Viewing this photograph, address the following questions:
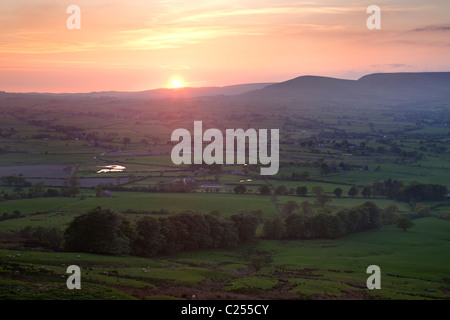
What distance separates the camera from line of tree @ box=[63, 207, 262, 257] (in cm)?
3694

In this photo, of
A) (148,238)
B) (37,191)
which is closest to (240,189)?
(37,191)

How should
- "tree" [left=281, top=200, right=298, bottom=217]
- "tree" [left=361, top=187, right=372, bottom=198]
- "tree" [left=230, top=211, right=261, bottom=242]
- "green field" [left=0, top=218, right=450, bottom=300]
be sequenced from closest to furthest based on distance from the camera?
1. "green field" [left=0, top=218, right=450, bottom=300]
2. "tree" [left=230, top=211, right=261, bottom=242]
3. "tree" [left=281, top=200, right=298, bottom=217]
4. "tree" [left=361, top=187, right=372, bottom=198]

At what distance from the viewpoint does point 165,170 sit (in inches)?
3536

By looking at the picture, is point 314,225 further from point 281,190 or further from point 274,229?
point 281,190

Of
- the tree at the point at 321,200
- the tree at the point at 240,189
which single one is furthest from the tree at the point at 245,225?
the tree at the point at 240,189

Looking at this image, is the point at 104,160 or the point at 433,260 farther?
the point at 104,160

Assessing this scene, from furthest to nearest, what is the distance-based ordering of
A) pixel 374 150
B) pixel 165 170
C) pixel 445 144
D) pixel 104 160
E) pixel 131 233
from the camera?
pixel 445 144, pixel 374 150, pixel 104 160, pixel 165 170, pixel 131 233

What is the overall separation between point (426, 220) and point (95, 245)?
45.1 meters

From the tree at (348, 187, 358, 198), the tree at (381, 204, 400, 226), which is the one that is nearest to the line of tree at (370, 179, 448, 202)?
the tree at (348, 187, 358, 198)

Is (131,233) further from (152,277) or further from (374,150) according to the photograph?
(374,150)

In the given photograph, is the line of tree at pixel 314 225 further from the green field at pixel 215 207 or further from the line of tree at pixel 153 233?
the line of tree at pixel 153 233

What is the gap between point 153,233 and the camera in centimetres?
4103

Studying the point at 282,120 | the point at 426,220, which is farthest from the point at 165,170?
the point at 282,120

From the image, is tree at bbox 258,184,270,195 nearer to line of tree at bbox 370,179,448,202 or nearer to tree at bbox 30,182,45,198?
line of tree at bbox 370,179,448,202
